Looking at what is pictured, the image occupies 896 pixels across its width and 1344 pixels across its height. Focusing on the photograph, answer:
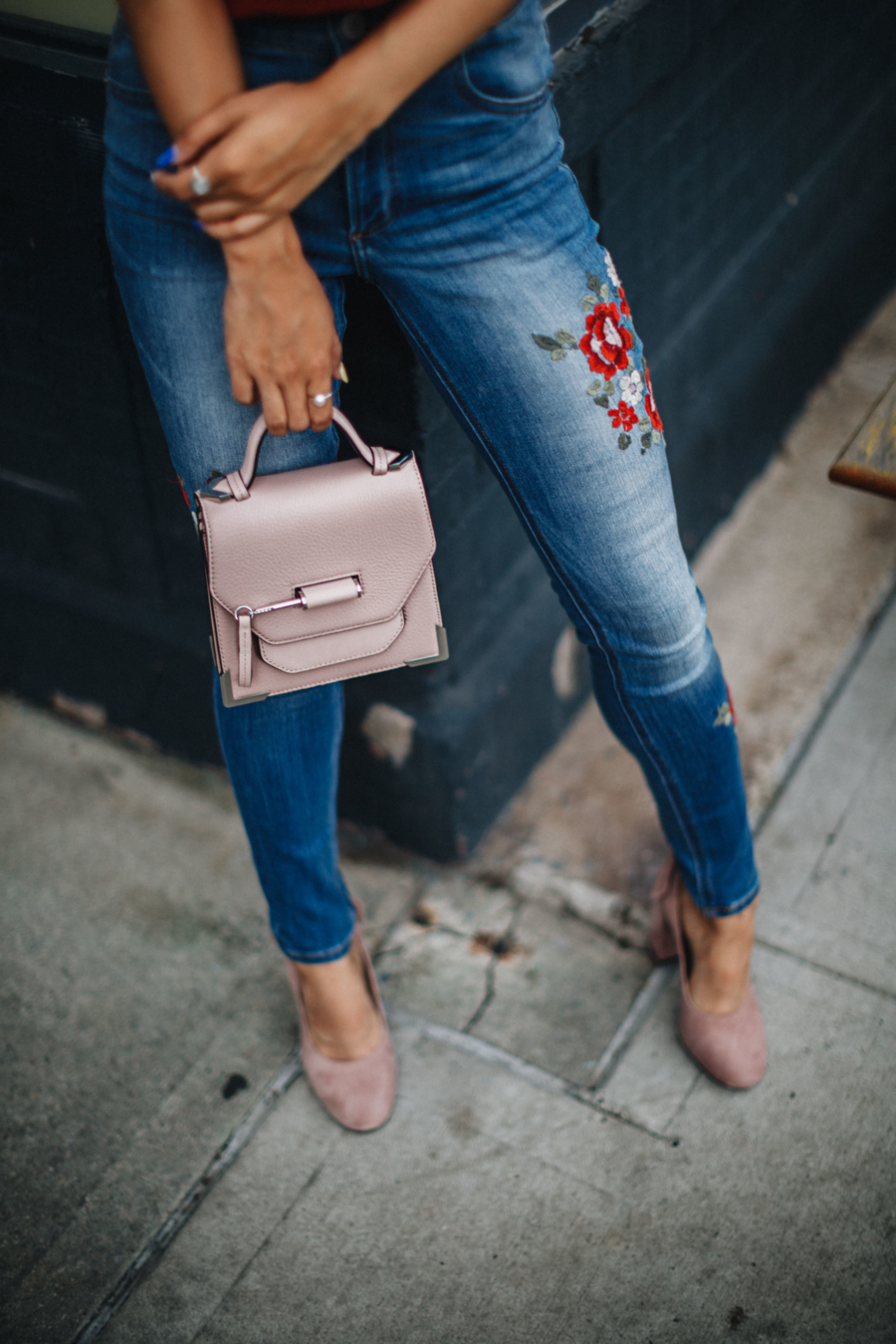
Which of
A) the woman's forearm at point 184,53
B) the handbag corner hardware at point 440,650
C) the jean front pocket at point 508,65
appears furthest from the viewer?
the handbag corner hardware at point 440,650

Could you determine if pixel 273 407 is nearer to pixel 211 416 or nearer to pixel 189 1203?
pixel 211 416

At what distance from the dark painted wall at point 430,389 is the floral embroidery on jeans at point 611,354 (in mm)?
366

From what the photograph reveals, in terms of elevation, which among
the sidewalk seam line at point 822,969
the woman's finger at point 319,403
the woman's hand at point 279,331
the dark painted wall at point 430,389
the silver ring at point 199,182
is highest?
the silver ring at point 199,182

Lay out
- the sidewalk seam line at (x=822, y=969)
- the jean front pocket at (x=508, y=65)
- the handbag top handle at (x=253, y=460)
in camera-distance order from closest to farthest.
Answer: the jean front pocket at (x=508, y=65) < the handbag top handle at (x=253, y=460) < the sidewalk seam line at (x=822, y=969)

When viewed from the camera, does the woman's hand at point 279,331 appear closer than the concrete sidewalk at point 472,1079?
Yes

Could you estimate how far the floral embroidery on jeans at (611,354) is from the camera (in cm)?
124

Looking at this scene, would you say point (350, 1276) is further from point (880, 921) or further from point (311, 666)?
point (880, 921)

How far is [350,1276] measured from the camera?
58.9 inches

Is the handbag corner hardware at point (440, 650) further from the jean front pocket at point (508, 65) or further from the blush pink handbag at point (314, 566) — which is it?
the jean front pocket at point (508, 65)

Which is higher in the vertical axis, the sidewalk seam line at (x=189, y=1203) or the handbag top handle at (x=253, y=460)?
the handbag top handle at (x=253, y=460)

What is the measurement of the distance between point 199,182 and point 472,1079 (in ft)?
4.36

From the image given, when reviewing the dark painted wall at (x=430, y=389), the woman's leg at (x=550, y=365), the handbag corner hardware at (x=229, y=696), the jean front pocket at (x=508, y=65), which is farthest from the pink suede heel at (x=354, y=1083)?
the jean front pocket at (x=508, y=65)

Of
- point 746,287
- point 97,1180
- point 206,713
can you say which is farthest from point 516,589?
point 97,1180

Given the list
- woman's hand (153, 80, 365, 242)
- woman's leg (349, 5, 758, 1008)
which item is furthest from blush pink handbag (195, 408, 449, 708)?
woman's hand (153, 80, 365, 242)
